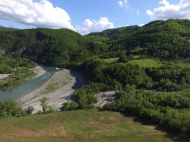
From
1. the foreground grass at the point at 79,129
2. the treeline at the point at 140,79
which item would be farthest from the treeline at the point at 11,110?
the treeline at the point at 140,79

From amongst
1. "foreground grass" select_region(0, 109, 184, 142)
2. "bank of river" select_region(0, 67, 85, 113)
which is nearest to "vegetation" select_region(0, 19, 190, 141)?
"foreground grass" select_region(0, 109, 184, 142)

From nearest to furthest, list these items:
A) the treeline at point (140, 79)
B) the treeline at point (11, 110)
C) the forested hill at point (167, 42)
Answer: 1. the treeline at point (11, 110)
2. the treeline at point (140, 79)
3. the forested hill at point (167, 42)

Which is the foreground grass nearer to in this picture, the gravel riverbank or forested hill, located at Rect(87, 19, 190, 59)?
the gravel riverbank

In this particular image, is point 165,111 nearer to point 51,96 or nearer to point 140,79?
point 140,79

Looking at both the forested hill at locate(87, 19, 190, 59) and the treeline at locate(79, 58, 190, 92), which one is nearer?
the treeline at locate(79, 58, 190, 92)

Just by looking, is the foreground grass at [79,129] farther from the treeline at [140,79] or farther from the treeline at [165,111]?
the treeline at [140,79]

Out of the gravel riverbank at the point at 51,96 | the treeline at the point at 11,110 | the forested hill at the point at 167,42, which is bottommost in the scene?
the gravel riverbank at the point at 51,96

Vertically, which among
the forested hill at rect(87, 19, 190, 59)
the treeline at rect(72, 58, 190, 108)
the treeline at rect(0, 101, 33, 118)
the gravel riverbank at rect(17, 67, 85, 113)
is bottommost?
the gravel riverbank at rect(17, 67, 85, 113)

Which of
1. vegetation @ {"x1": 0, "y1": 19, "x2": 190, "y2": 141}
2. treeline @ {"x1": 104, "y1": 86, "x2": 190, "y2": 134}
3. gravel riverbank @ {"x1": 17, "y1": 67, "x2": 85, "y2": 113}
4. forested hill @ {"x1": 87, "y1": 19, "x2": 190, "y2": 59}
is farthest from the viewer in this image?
forested hill @ {"x1": 87, "y1": 19, "x2": 190, "y2": 59}
